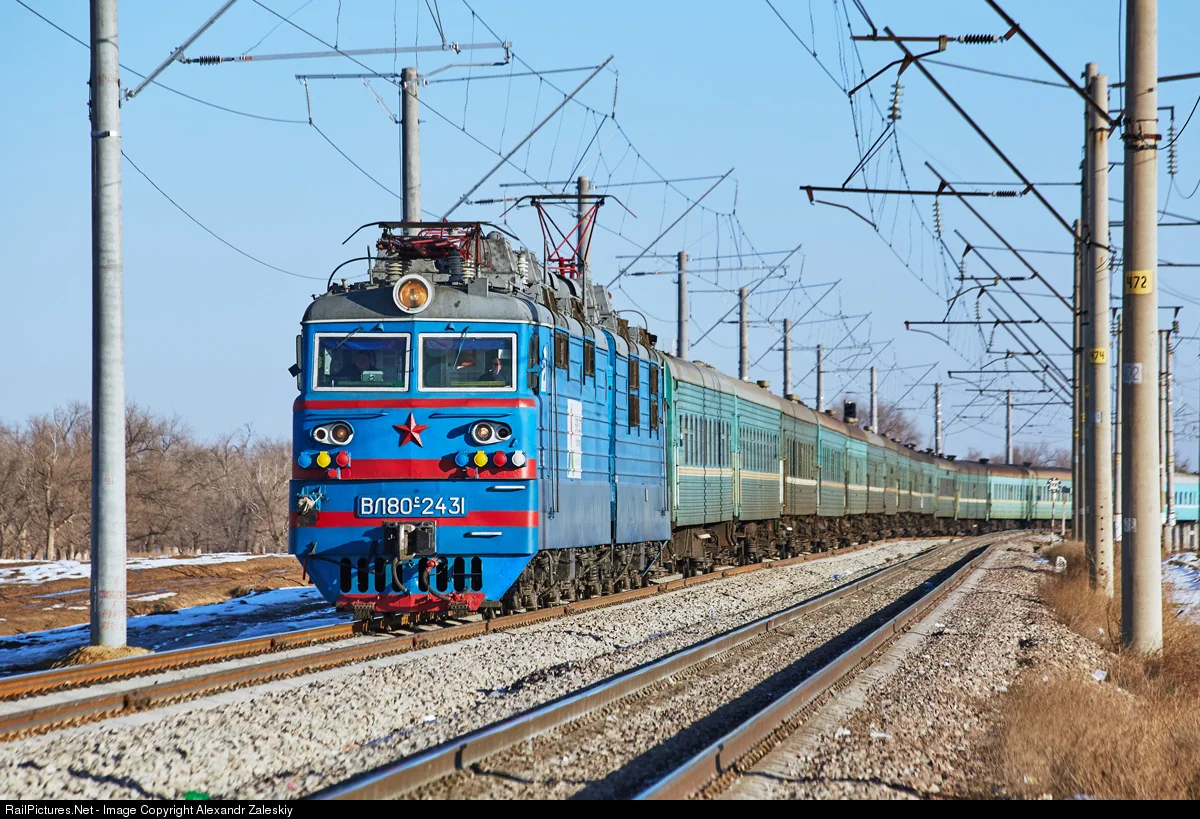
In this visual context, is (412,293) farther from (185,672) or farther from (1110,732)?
(1110,732)

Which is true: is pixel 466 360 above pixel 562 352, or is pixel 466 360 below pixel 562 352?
below

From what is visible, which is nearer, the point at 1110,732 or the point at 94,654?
the point at 1110,732

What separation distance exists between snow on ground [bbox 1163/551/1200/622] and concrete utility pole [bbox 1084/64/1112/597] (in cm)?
139

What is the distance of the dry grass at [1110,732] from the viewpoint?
7242 mm

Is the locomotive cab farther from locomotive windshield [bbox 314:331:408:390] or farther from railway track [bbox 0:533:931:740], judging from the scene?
railway track [bbox 0:533:931:740]

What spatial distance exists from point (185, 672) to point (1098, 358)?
14.3 m

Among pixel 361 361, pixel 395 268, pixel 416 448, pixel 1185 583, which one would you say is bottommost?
pixel 1185 583

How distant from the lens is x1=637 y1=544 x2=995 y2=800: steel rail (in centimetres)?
662

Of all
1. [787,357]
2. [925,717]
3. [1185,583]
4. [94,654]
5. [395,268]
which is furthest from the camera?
[787,357]

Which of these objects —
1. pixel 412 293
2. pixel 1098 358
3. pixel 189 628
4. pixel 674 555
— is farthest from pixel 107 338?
pixel 1098 358

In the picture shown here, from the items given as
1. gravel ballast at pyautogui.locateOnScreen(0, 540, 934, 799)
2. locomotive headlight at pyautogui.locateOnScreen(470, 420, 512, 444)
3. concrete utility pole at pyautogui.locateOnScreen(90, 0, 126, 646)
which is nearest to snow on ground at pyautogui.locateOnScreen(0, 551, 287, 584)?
concrete utility pole at pyautogui.locateOnScreen(90, 0, 126, 646)

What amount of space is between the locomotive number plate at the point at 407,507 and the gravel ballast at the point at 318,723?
4.21 feet

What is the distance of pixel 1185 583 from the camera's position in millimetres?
31406
